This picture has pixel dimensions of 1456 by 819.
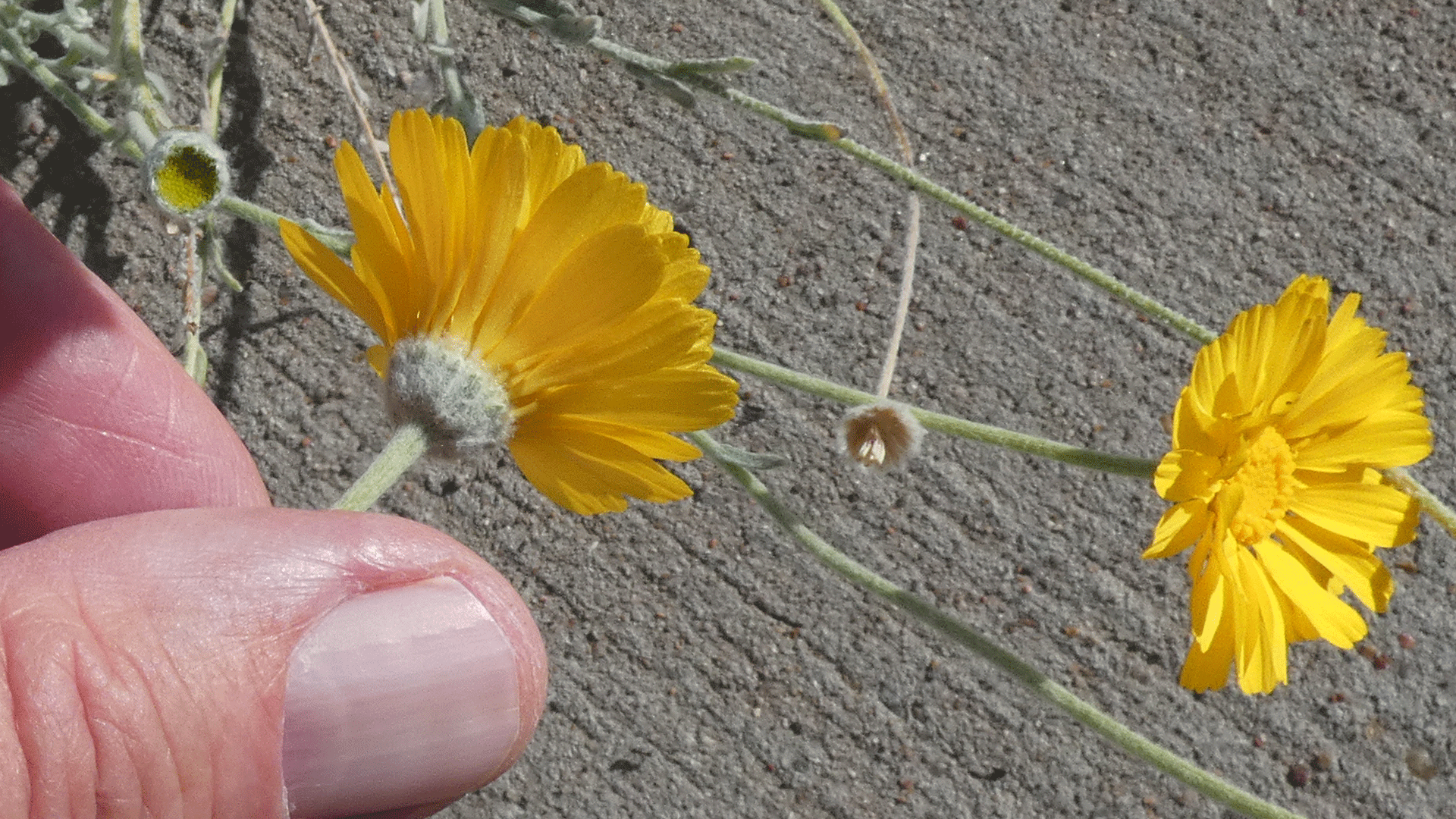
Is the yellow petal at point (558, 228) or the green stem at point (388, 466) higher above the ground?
the yellow petal at point (558, 228)

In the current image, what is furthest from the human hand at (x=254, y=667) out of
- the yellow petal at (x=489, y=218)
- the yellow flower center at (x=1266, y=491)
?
the yellow flower center at (x=1266, y=491)

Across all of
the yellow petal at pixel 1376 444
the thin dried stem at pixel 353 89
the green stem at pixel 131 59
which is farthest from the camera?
the thin dried stem at pixel 353 89

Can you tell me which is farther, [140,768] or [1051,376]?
[1051,376]

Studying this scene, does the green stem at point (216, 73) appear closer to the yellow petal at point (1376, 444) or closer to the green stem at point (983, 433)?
the green stem at point (983, 433)

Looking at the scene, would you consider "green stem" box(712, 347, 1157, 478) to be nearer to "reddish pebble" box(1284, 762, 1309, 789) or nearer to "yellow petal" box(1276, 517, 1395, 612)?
"yellow petal" box(1276, 517, 1395, 612)

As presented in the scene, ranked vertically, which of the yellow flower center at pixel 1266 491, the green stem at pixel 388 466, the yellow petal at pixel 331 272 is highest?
the yellow flower center at pixel 1266 491

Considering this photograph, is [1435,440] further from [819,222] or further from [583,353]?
[583,353]

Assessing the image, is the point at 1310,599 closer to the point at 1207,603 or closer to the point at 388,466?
the point at 1207,603

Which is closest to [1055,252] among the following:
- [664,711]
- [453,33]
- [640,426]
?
[640,426]
